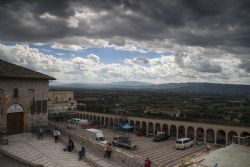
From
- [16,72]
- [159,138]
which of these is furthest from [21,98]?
[159,138]

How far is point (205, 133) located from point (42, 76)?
91.9 ft

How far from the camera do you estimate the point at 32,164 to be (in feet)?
59.8

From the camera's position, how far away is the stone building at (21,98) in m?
26.7

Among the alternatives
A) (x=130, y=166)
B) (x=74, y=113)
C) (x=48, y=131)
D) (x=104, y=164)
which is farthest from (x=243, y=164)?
(x=74, y=113)

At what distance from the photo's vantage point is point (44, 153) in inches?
851

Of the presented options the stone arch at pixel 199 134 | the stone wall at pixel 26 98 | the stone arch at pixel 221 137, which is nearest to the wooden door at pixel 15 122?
the stone wall at pixel 26 98

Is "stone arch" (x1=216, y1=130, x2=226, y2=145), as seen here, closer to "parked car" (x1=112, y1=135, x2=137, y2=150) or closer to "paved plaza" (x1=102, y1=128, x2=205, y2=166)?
"paved plaza" (x1=102, y1=128, x2=205, y2=166)

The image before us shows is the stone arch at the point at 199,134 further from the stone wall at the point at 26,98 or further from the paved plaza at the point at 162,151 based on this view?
the stone wall at the point at 26,98

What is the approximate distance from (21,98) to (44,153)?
896 centimetres

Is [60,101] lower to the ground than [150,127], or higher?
higher

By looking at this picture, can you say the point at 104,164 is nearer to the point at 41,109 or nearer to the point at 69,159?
the point at 69,159

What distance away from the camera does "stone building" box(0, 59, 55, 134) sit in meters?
26.7

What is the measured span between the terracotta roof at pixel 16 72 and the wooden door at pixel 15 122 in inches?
160

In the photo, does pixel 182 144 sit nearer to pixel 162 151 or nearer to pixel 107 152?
pixel 162 151
